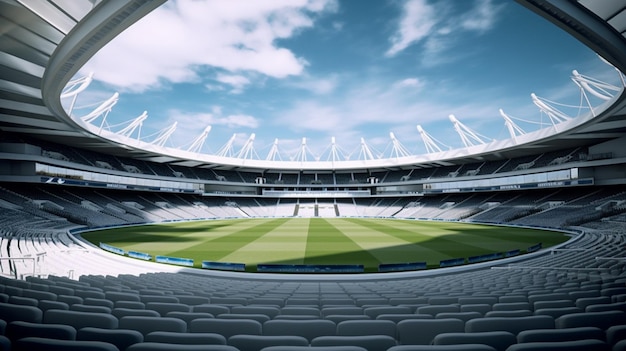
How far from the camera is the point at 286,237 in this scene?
33.6 meters

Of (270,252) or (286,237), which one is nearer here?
(270,252)

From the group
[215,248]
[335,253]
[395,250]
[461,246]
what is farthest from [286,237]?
[461,246]

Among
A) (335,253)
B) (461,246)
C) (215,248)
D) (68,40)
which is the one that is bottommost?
(335,253)

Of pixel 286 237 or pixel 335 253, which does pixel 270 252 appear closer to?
pixel 335 253

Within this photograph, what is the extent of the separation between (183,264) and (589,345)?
19.6m

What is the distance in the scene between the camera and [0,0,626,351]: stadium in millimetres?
3906

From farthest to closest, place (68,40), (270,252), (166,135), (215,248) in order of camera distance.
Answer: (166,135) < (215,248) < (270,252) < (68,40)

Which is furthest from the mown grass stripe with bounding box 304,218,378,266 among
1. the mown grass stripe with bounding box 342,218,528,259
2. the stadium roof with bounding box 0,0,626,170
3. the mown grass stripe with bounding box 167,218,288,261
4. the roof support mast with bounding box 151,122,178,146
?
the roof support mast with bounding box 151,122,178,146

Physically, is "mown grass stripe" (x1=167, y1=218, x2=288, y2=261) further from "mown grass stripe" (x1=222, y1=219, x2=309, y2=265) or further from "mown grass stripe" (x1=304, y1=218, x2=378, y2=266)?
"mown grass stripe" (x1=304, y1=218, x2=378, y2=266)

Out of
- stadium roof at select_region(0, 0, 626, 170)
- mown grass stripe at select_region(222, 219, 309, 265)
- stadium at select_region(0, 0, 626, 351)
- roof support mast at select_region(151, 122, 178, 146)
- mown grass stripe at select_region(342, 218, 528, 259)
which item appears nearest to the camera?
stadium at select_region(0, 0, 626, 351)

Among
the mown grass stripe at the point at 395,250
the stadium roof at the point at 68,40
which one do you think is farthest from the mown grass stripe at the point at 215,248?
the stadium roof at the point at 68,40

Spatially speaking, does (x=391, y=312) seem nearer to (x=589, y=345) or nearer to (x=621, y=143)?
(x=589, y=345)

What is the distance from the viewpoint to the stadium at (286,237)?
391cm

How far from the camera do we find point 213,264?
1805cm
